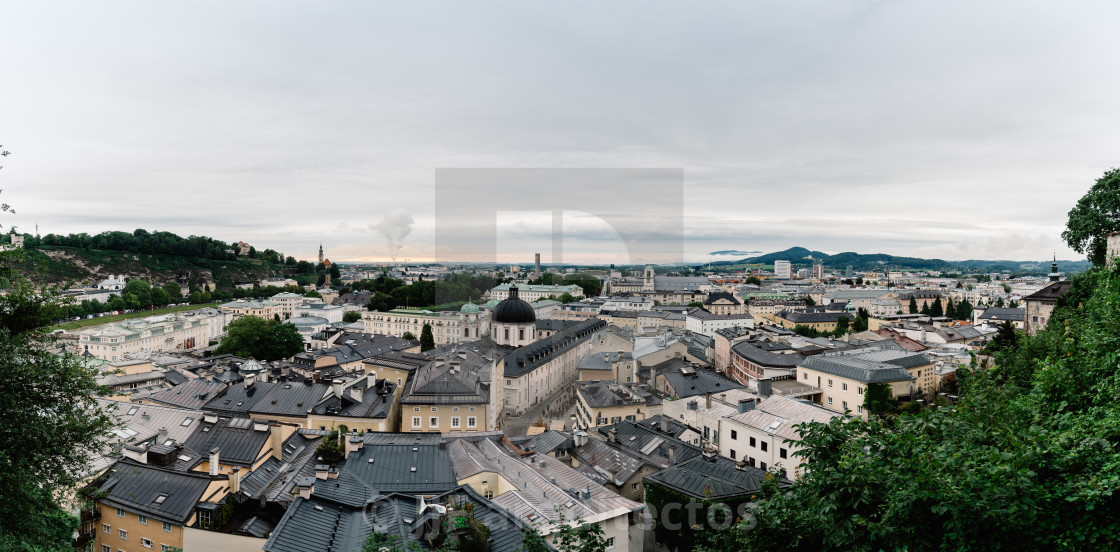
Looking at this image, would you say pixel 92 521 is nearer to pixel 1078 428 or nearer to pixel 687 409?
pixel 1078 428

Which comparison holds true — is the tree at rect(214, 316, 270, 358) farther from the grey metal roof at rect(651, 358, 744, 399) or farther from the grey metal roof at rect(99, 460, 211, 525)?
the grey metal roof at rect(99, 460, 211, 525)

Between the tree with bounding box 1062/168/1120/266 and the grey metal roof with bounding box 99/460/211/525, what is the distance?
1476 inches

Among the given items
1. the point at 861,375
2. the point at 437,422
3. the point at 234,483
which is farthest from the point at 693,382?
the point at 234,483

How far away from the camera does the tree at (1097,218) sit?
2670 cm

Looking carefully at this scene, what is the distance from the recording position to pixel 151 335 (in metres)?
65.2

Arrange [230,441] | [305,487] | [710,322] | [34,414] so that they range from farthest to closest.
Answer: [710,322] → [230,441] → [305,487] → [34,414]

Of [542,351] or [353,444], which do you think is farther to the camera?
[542,351]

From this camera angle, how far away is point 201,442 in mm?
20531

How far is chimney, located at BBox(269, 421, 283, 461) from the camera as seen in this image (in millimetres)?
20578

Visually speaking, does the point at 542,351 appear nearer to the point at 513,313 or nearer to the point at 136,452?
the point at 513,313

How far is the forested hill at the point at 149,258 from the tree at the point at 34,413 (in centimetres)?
12533

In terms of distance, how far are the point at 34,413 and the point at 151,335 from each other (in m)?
66.6

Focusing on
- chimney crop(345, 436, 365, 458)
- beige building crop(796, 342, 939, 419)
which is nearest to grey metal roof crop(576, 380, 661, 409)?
beige building crop(796, 342, 939, 419)

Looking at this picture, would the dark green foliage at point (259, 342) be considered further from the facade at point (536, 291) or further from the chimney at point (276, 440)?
the facade at point (536, 291)
